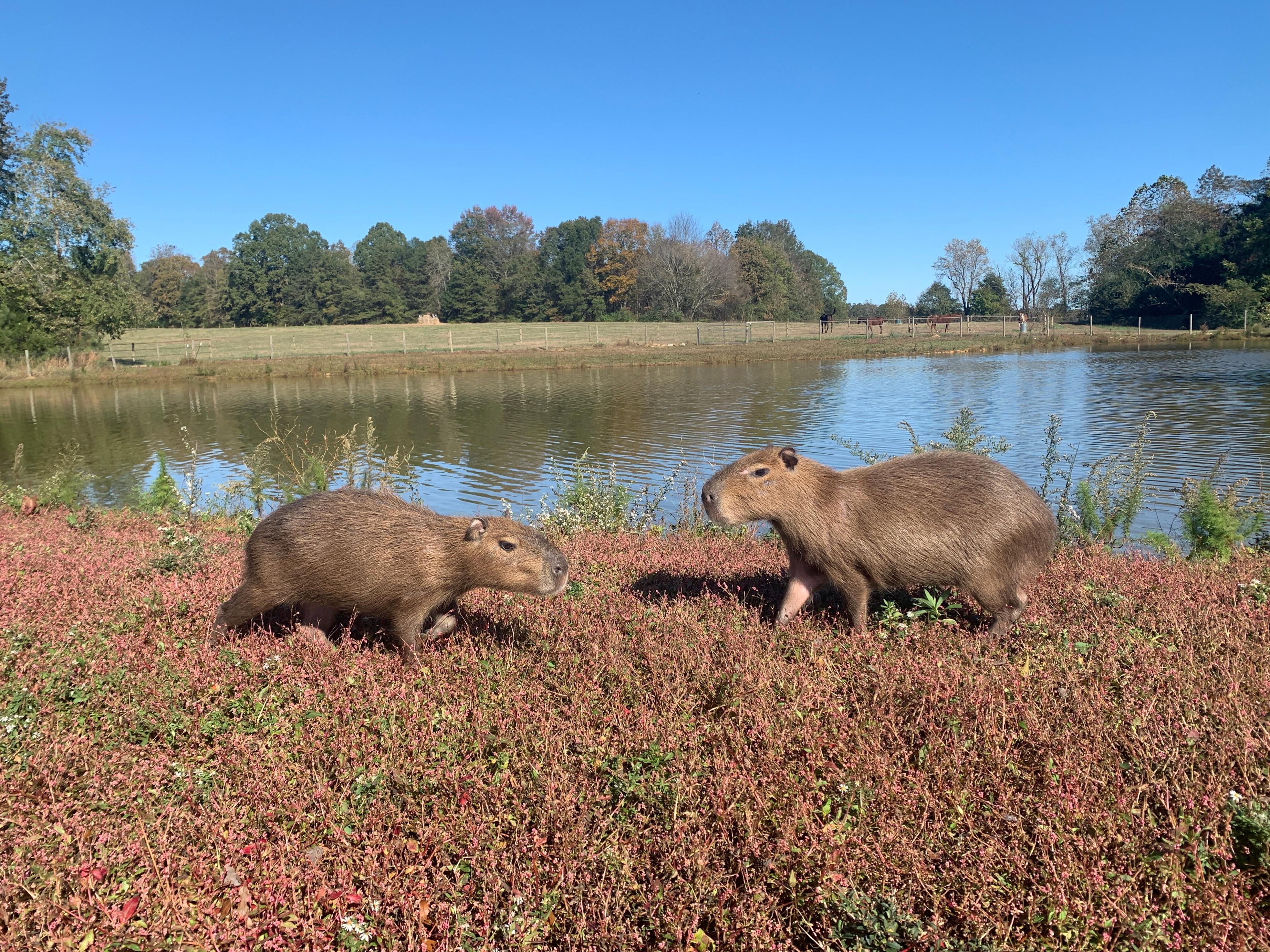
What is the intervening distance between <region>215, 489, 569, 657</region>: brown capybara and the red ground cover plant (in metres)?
0.34

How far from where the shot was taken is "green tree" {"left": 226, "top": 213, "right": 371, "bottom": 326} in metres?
98.1

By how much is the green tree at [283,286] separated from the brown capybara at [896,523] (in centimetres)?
10338

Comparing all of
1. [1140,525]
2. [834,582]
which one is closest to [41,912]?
[834,582]

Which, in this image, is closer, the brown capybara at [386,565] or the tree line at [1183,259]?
the brown capybara at [386,565]

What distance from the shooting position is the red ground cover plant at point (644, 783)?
271 cm

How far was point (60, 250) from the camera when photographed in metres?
43.1

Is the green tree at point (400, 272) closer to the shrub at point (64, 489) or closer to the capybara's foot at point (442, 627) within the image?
the shrub at point (64, 489)

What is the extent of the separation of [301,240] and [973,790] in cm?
11833

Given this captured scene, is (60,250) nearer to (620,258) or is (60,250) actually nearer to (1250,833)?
(1250,833)

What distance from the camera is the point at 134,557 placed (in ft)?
23.5

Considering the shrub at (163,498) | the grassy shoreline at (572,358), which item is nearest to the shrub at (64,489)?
the shrub at (163,498)

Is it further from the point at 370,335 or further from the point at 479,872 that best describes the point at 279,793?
the point at 370,335

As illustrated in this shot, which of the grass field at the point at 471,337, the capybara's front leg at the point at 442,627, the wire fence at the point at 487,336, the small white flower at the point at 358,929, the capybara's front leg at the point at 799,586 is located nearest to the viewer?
the small white flower at the point at 358,929

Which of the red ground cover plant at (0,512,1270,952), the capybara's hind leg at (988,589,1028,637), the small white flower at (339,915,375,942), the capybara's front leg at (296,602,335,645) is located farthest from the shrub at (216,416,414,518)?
A: the capybara's hind leg at (988,589,1028,637)
